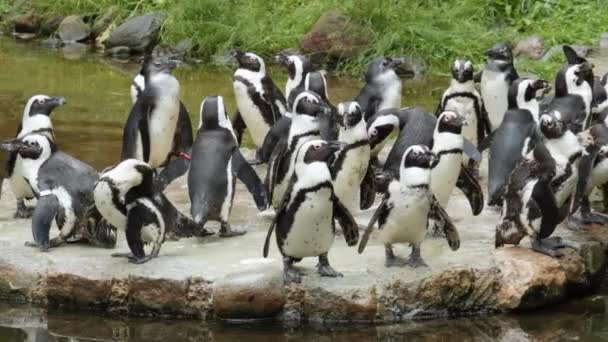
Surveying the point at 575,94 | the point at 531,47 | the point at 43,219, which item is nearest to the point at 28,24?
the point at 531,47

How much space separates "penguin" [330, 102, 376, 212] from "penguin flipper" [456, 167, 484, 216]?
0.56 meters

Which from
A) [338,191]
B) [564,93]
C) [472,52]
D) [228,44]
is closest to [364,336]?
[338,191]

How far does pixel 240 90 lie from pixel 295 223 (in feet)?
9.80

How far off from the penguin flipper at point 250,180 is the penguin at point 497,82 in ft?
8.32

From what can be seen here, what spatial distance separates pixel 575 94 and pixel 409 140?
1.63m

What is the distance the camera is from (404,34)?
15.2 meters

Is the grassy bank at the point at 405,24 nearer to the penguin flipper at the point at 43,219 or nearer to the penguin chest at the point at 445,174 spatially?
the penguin chest at the point at 445,174

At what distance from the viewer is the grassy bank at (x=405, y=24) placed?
15.1 meters

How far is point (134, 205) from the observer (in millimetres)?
7008

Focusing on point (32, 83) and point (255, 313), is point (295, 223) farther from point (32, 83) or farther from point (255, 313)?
point (32, 83)

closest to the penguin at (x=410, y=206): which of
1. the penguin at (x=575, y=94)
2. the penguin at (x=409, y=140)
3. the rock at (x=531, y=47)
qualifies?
the penguin at (x=409, y=140)

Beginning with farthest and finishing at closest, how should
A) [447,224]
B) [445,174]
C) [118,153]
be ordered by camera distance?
[118,153]
[445,174]
[447,224]

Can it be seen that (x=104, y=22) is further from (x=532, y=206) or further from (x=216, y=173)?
(x=532, y=206)

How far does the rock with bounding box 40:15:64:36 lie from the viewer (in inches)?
741
